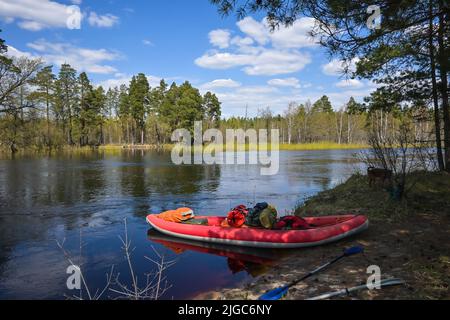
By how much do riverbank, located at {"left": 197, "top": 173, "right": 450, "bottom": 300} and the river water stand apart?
0.99 meters

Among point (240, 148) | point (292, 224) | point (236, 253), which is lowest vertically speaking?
point (236, 253)

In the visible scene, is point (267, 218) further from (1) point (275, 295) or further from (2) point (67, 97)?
(2) point (67, 97)

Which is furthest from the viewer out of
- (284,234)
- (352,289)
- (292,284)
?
(284,234)

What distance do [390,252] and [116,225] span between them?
335 inches

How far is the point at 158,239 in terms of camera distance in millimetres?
10336

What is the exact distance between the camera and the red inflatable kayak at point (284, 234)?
8.46m

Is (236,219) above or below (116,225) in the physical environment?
above

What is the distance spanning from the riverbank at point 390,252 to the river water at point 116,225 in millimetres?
988

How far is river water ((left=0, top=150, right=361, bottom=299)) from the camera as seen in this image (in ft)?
24.5

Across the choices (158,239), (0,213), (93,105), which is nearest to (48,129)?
(93,105)

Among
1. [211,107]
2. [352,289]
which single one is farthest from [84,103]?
[352,289]

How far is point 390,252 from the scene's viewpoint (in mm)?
7062
